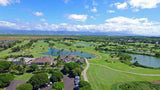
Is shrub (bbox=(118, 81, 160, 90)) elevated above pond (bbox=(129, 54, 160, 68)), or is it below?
above

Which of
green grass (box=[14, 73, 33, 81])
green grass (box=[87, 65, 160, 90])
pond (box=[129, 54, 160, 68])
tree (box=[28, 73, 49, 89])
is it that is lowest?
pond (box=[129, 54, 160, 68])

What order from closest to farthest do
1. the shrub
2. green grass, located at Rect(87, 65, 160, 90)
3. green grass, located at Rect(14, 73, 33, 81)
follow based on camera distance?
the shrub
green grass, located at Rect(87, 65, 160, 90)
green grass, located at Rect(14, 73, 33, 81)

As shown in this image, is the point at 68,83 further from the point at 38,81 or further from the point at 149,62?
the point at 149,62

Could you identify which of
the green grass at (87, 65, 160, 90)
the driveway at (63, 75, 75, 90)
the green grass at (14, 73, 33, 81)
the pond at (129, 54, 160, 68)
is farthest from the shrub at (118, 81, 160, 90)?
the green grass at (14, 73, 33, 81)

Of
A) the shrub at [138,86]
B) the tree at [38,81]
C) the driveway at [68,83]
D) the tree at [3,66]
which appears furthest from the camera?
the tree at [3,66]

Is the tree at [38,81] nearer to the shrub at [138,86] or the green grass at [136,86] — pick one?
the green grass at [136,86]

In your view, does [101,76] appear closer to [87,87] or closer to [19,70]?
[87,87]

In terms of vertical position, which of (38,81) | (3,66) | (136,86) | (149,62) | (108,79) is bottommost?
(149,62)

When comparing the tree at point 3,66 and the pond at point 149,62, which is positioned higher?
the tree at point 3,66

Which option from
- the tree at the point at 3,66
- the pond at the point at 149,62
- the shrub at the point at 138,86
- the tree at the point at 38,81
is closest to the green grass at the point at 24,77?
the tree at the point at 3,66

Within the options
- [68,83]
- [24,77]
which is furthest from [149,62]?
[24,77]

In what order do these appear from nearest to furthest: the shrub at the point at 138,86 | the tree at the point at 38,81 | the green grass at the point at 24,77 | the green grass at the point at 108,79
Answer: the tree at the point at 38,81 → the shrub at the point at 138,86 → the green grass at the point at 108,79 → the green grass at the point at 24,77

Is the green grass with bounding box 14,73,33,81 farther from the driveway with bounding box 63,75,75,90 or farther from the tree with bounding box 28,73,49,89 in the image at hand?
the driveway with bounding box 63,75,75,90
